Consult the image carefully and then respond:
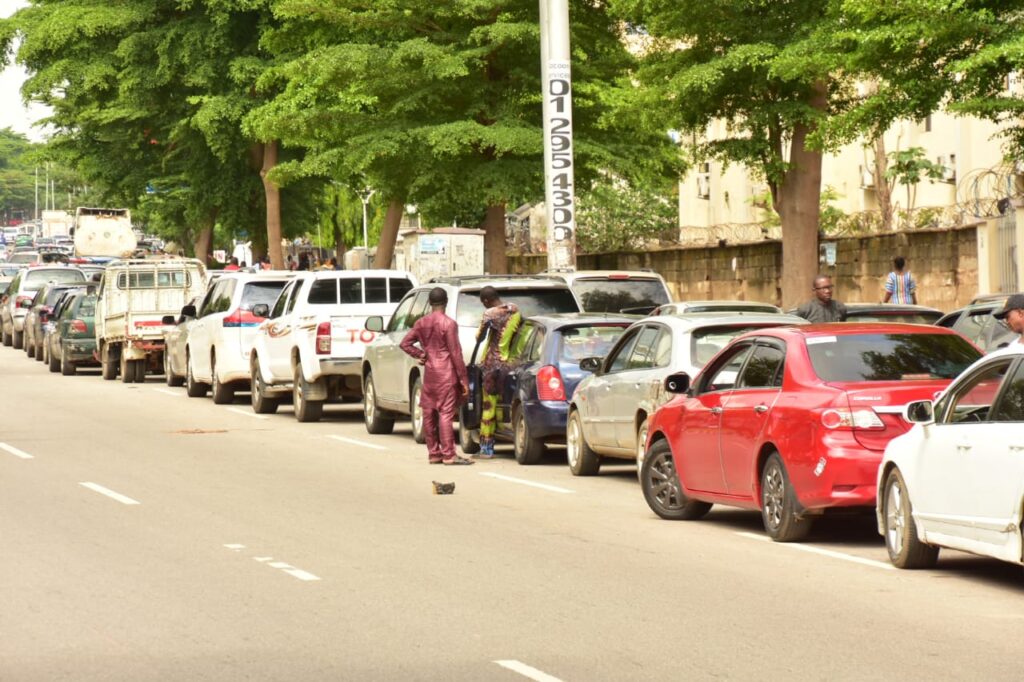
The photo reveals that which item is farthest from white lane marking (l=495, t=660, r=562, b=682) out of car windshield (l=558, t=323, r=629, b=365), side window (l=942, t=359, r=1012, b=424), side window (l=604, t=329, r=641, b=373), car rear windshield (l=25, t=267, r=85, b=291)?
car rear windshield (l=25, t=267, r=85, b=291)

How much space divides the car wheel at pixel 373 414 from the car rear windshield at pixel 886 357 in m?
11.6

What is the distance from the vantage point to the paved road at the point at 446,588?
28.3 ft

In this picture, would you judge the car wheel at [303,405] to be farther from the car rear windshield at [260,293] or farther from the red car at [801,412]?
the red car at [801,412]

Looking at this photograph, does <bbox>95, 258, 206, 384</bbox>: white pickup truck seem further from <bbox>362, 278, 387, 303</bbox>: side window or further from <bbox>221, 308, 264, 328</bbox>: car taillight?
<bbox>362, 278, 387, 303</bbox>: side window

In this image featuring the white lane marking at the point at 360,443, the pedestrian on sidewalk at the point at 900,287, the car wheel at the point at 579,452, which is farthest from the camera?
the pedestrian on sidewalk at the point at 900,287

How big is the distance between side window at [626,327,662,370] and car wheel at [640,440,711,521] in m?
2.18

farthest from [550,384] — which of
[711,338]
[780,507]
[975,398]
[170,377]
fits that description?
[170,377]

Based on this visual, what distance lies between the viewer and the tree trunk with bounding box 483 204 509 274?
34.3 meters

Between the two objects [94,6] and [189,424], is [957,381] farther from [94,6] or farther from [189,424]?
[94,6]

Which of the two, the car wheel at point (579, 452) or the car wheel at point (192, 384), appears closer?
the car wheel at point (579, 452)

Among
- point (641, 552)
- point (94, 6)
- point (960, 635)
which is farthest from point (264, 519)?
point (94, 6)

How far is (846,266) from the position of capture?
38094 millimetres

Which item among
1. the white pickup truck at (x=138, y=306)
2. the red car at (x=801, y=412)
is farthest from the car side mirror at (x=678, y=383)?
the white pickup truck at (x=138, y=306)

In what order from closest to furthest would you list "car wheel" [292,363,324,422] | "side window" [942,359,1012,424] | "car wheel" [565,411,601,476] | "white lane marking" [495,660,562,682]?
"white lane marking" [495,660,562,682], "side window" [942,359,1012,424], "car wheel" [565,411,601,476], "car wheel" [292,363,324,422]
